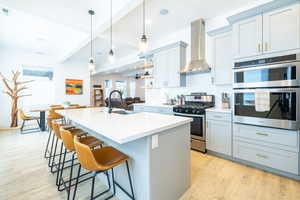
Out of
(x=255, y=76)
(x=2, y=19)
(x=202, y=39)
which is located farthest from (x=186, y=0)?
(x=2, y=19)

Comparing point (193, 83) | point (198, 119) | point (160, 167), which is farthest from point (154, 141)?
point (193, 83)

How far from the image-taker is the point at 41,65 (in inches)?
237

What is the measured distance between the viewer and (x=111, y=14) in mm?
2859

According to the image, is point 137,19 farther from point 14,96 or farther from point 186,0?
point 14,96

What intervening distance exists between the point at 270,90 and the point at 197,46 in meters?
2.00

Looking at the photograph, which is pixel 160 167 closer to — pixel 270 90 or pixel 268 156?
pixel 268 156

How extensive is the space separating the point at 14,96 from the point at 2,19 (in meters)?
2.84

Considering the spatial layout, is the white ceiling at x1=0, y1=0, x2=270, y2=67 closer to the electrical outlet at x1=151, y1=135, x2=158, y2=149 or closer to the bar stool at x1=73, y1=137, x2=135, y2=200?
the electrical outlet at x1=151, y1=135, x2=158, y2=149

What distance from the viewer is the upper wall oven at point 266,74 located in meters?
1.95

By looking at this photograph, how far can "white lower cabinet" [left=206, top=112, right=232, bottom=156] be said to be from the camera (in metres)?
2.57

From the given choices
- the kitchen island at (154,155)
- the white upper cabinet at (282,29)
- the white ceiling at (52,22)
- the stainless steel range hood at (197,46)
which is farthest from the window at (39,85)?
the white upper cabinet at (282,29)

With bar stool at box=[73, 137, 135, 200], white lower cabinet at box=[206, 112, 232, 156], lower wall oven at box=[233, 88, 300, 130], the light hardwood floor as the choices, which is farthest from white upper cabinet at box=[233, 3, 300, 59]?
bar stool at box=[73, 137, 135, 200]

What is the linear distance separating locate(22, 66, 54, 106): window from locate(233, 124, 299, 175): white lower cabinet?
7499mm

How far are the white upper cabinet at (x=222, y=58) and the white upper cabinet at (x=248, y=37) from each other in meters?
0.31
